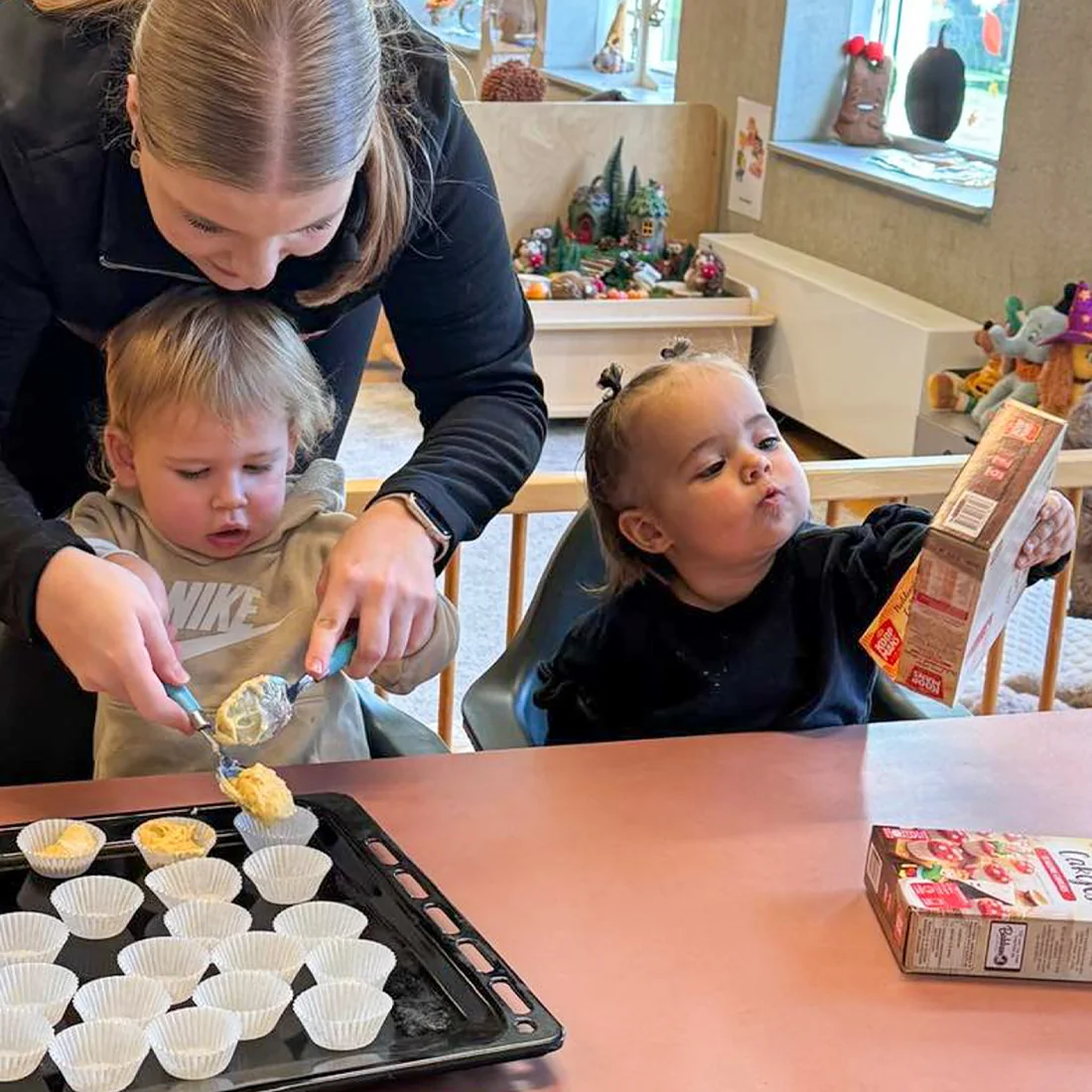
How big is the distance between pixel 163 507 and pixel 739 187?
398 centimetres

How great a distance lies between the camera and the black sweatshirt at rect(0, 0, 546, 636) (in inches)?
48.4

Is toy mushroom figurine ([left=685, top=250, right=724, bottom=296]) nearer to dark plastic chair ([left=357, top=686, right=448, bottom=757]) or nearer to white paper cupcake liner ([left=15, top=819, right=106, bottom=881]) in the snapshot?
dark plastic chair ([left=357, top=686, right=448, bottom=757])

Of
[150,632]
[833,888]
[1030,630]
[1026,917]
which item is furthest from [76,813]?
[1030,630]

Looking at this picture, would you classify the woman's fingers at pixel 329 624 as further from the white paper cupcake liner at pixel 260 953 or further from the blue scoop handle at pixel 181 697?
the white paper cupcake liner at pixel 260 953

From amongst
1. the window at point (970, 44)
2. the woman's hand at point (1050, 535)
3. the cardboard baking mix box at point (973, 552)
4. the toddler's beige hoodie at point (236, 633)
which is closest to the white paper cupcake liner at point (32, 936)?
the toddler's beige hoodie at point (236, 633)

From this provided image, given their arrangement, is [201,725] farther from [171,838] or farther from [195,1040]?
[195,1040]

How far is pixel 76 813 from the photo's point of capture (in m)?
1.13

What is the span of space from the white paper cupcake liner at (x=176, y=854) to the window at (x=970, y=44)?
3.49 meters

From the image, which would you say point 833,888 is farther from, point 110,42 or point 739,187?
point 739,187

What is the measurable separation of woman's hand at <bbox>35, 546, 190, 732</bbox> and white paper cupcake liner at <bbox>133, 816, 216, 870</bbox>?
0.22ft

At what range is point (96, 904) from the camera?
1003mm

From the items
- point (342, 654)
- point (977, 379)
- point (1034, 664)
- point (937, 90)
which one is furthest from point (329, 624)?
point (937, 90)

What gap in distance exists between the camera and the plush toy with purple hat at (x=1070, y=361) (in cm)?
346

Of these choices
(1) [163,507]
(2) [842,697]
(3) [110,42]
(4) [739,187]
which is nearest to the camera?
(3) [110,42]
